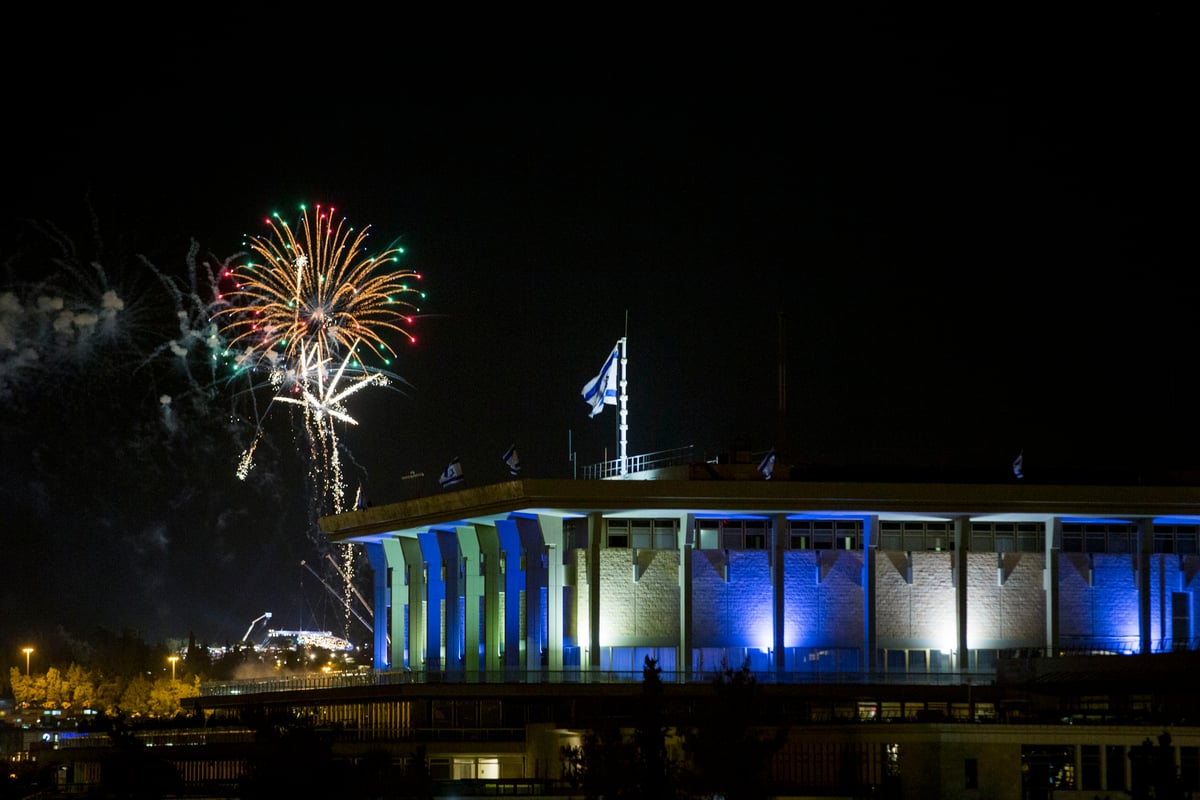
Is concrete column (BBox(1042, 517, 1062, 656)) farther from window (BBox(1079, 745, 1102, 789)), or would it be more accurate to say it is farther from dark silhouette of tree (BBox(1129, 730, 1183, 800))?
dark silhouette of tree (BBox(1129, 730, 1183, 800))

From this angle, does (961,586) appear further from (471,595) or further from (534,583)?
(471,595)

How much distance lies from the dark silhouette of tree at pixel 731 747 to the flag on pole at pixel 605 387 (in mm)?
37121

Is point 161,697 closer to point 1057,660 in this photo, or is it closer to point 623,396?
point 623,396

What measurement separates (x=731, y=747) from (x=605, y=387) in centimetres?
4154

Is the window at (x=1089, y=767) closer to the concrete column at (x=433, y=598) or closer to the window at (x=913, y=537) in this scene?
the window at (x=913, y=537)

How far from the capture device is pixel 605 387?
103875 millimetres

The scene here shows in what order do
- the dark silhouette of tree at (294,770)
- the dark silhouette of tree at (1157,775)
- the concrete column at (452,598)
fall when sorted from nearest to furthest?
the dark silhouette of tree at (1157,775) < the dark silhouette of tree at (294,770) < the concrete column at (452,598)

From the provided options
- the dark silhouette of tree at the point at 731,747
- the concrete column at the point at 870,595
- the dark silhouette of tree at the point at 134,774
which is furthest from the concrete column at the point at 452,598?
the dark silhouette of tree at the point at 731,747

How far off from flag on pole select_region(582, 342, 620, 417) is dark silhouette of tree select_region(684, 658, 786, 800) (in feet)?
122

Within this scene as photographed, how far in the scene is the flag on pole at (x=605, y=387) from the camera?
340 feet

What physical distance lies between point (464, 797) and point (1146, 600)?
44.9 meters

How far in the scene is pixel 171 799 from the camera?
76.3 meters

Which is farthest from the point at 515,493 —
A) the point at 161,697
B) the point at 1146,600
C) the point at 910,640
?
the point at 161,697

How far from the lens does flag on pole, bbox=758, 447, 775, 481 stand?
314ft
